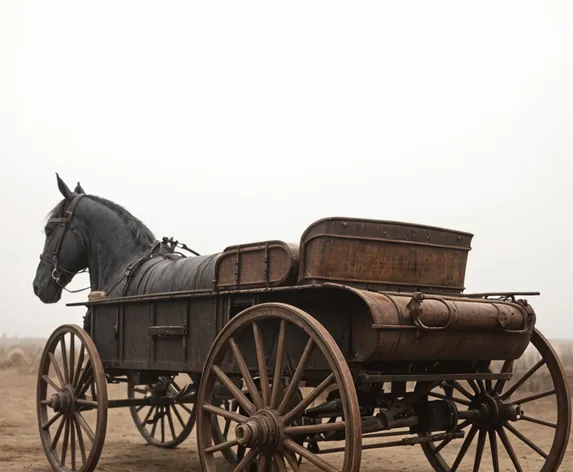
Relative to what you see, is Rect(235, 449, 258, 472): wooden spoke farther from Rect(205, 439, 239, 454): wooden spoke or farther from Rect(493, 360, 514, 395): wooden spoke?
Rect(493, 360, 514, 395): wooden spoke

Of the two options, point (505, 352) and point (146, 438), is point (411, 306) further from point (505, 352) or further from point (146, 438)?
point (146, 438)

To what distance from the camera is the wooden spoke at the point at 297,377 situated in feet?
16.9

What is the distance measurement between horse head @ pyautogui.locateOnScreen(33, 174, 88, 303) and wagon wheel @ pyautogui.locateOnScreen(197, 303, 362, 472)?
342cm

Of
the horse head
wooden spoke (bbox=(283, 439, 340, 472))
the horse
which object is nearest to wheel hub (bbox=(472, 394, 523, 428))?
wooden spoke (bbox=(283, 439, 340, 472))

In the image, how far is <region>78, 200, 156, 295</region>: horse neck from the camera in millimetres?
8586

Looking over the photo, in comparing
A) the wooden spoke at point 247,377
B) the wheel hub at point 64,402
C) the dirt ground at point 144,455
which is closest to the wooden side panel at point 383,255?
the wooden spoke at point 247,377

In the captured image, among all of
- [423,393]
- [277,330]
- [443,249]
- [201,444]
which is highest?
[443,249]

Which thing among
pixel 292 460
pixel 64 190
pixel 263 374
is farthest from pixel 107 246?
pixel 292 460

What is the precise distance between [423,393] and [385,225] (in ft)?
4.17

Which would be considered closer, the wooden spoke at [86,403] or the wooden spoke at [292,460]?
the wooden spoke at [292,460]

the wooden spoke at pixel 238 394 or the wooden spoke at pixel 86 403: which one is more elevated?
the wooden spoke at pixel 238 394

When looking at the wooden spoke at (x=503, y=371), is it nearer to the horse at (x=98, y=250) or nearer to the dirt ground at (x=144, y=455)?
the dirt ground at (x=144, y=455)

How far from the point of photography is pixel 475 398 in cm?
671

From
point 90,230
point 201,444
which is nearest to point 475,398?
point 201,444
